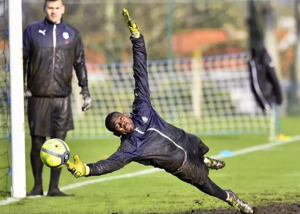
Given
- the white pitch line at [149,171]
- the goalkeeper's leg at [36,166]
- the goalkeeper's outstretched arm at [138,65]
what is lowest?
the white pitch line at [149,171]

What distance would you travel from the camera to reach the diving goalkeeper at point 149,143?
7.45 metres

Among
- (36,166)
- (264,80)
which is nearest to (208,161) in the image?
(36,166)

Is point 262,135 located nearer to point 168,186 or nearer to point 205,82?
point 205,82

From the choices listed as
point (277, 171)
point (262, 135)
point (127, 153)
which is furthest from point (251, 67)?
point (127, 153)

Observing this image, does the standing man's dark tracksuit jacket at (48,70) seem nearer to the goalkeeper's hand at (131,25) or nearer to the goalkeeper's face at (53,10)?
the goalkeeper's face at (53,10)

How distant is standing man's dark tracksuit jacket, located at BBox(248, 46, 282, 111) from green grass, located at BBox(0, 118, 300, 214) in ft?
6.54

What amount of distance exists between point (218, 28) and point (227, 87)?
538 inches

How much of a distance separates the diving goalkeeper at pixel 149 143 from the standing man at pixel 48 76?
2.41 metres

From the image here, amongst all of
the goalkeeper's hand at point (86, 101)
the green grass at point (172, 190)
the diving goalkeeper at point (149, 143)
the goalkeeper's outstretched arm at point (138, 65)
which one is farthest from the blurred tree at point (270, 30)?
the goalkeeper's outstretched arm at point (138, 65)

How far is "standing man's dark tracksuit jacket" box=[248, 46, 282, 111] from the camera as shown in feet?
54.9

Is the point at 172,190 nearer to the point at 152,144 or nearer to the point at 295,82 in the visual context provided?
the point at 152,144

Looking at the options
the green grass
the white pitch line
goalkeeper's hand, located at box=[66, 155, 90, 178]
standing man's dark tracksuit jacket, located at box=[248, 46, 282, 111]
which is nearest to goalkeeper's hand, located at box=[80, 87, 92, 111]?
the green grass

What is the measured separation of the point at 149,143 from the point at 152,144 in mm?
37

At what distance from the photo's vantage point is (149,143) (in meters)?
7.68
